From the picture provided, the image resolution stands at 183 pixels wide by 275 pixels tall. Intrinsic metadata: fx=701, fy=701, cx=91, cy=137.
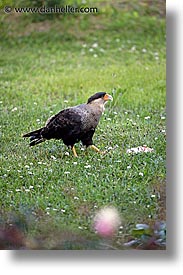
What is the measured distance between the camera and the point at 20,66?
9.03 ft

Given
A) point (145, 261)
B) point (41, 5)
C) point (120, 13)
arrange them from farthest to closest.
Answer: point (120, 13) < point (41, 5) < point (145, 261)

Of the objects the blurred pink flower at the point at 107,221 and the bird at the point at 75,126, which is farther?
the bird at the point at 75,126

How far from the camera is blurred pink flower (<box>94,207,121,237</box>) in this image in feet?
7.84

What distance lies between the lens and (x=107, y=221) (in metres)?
2.40

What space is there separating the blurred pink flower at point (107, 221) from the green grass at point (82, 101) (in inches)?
1.0

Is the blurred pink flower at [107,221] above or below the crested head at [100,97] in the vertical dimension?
below

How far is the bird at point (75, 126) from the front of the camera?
251 cm

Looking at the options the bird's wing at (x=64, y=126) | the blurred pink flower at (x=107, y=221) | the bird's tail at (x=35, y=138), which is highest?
the bird's wing at (x=64, y=126)

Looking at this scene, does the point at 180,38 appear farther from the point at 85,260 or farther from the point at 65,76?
the point at 85,260

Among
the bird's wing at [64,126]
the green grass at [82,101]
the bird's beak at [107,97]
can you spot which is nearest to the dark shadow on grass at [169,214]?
the green grass at [82,101]

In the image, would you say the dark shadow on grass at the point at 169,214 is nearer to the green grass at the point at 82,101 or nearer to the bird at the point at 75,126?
the green grass at the point at 82,101

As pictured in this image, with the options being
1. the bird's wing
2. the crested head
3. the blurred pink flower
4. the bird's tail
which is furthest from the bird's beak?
the blurred pink flower
